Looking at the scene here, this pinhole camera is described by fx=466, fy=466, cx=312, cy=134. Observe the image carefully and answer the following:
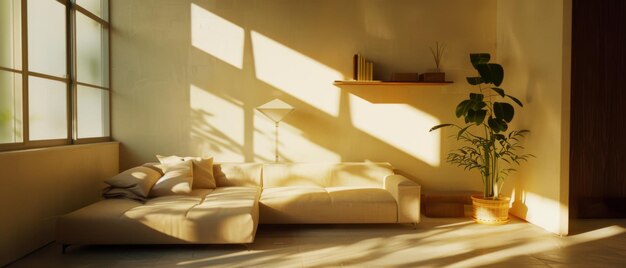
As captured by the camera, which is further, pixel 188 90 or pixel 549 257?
pixel 188 90

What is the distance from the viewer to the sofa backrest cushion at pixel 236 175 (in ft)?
18.7

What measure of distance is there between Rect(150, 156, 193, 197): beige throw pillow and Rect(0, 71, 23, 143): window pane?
1.38 m

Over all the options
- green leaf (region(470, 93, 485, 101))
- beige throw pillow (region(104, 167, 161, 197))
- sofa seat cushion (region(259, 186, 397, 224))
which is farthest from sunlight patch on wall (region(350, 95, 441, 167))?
beige throw pillow (region(104, 167, 161, 197))

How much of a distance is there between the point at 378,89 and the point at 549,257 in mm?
2966

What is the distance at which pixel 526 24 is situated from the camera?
218 inches

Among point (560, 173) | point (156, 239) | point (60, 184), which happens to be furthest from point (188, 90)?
point (560, 173)

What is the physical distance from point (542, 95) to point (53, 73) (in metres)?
5.22

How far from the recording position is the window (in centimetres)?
397

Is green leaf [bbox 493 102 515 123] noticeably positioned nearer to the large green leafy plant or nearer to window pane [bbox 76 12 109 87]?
the large green leafy plant

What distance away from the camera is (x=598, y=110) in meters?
5.87

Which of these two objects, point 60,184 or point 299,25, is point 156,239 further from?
point 299,25

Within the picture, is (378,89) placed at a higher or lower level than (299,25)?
lower

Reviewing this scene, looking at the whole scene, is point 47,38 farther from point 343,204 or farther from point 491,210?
point 491,210

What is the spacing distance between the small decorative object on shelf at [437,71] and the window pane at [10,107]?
4.50 m
